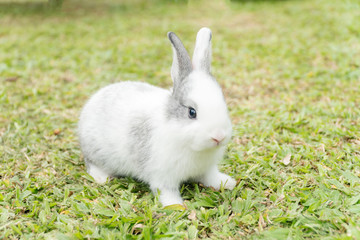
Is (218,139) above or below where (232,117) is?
above

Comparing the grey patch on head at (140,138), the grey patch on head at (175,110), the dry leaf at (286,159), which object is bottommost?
the dry leaf at (286,159)

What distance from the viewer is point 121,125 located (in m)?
3.53

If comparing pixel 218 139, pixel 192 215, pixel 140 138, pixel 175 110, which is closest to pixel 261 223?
pixel 192 215

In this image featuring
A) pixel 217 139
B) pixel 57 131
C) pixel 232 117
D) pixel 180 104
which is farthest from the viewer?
pixel 232 117

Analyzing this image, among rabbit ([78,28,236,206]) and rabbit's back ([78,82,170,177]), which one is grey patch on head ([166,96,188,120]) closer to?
rabbit ([78,28,236,206])

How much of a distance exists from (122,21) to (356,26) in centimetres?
572

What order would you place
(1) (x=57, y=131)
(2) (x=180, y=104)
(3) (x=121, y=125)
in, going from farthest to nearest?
1. (1) (x=57, y=131)
2. (3) (x=121, y=125)
3. (2) (x=180, y=104)

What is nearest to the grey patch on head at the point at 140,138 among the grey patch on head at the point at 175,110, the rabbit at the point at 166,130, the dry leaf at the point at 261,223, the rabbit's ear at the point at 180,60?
the rabbit at the point at 166,130

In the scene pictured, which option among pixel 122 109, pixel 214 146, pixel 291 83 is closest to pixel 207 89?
pixel 214 146

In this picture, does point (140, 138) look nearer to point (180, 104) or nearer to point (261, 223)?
point (180, 104)

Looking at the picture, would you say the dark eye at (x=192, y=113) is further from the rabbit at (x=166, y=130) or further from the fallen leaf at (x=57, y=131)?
the fallen leaf at (x=57, y=131)

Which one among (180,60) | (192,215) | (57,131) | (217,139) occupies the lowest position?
(57,131)

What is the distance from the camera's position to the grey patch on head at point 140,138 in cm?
330

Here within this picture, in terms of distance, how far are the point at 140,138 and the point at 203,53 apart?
95 cm
